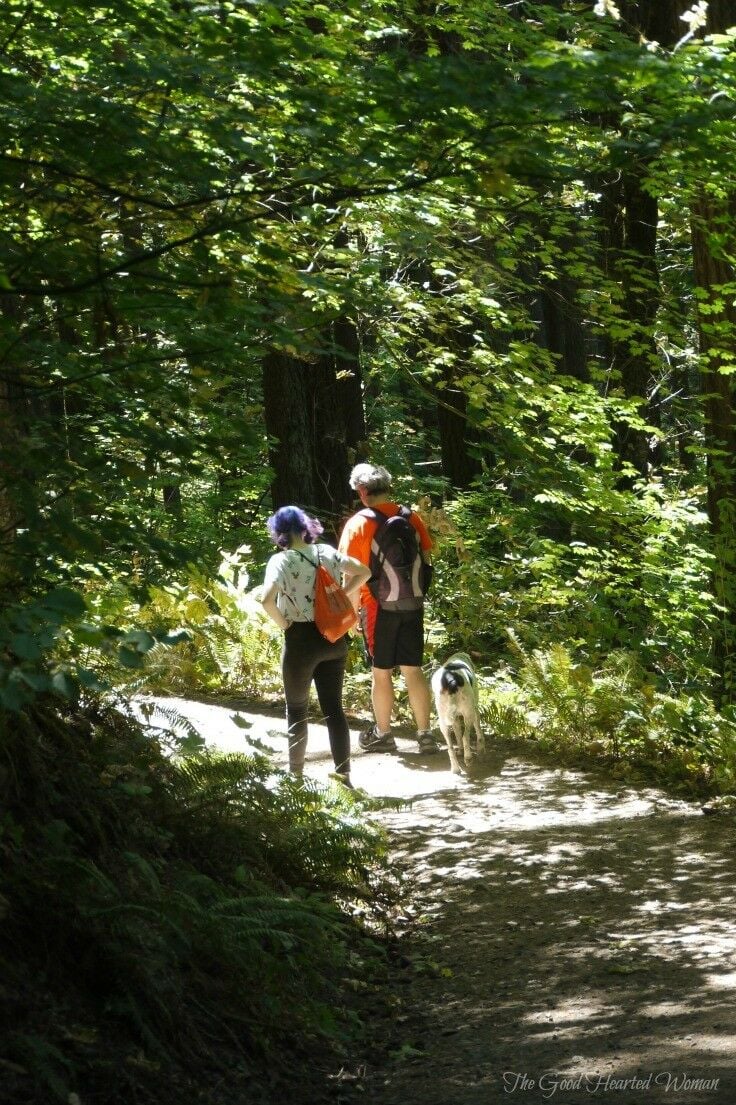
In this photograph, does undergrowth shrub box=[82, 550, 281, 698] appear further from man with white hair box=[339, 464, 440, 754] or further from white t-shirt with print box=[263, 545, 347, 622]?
white t-shirt with print box=[263, 545, 347, 622]

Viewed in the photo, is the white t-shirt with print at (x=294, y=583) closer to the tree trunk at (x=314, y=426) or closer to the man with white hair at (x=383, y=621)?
the man with white hair at (x=383, y=621)

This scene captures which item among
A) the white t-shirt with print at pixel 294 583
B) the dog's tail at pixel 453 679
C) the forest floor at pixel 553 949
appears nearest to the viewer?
the forest floor at pixel 553 949

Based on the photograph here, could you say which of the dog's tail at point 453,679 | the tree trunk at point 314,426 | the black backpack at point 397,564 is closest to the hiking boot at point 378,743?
the dog's tail at point 453,679

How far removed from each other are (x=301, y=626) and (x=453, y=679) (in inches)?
69.9

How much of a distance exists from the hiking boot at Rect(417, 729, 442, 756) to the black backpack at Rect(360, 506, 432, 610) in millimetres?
1186

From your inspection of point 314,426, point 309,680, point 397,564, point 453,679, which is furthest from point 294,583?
point 314,426

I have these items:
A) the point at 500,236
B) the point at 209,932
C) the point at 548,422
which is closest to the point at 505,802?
the point at 548,422

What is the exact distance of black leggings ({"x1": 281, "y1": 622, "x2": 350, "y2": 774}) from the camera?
27.2 feet

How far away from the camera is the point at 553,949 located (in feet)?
19.5

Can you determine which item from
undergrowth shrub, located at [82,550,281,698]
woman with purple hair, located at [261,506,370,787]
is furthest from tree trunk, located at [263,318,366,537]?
woman with purple hair, located at [261,506,370,787]

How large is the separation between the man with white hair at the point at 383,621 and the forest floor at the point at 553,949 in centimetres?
83

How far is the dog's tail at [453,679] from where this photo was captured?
31.0 feet

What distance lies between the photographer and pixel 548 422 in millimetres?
10531

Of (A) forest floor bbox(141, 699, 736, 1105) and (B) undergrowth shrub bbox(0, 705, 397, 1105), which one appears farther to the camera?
(A) forest floor bbox(141, 699, 736, 1105)
